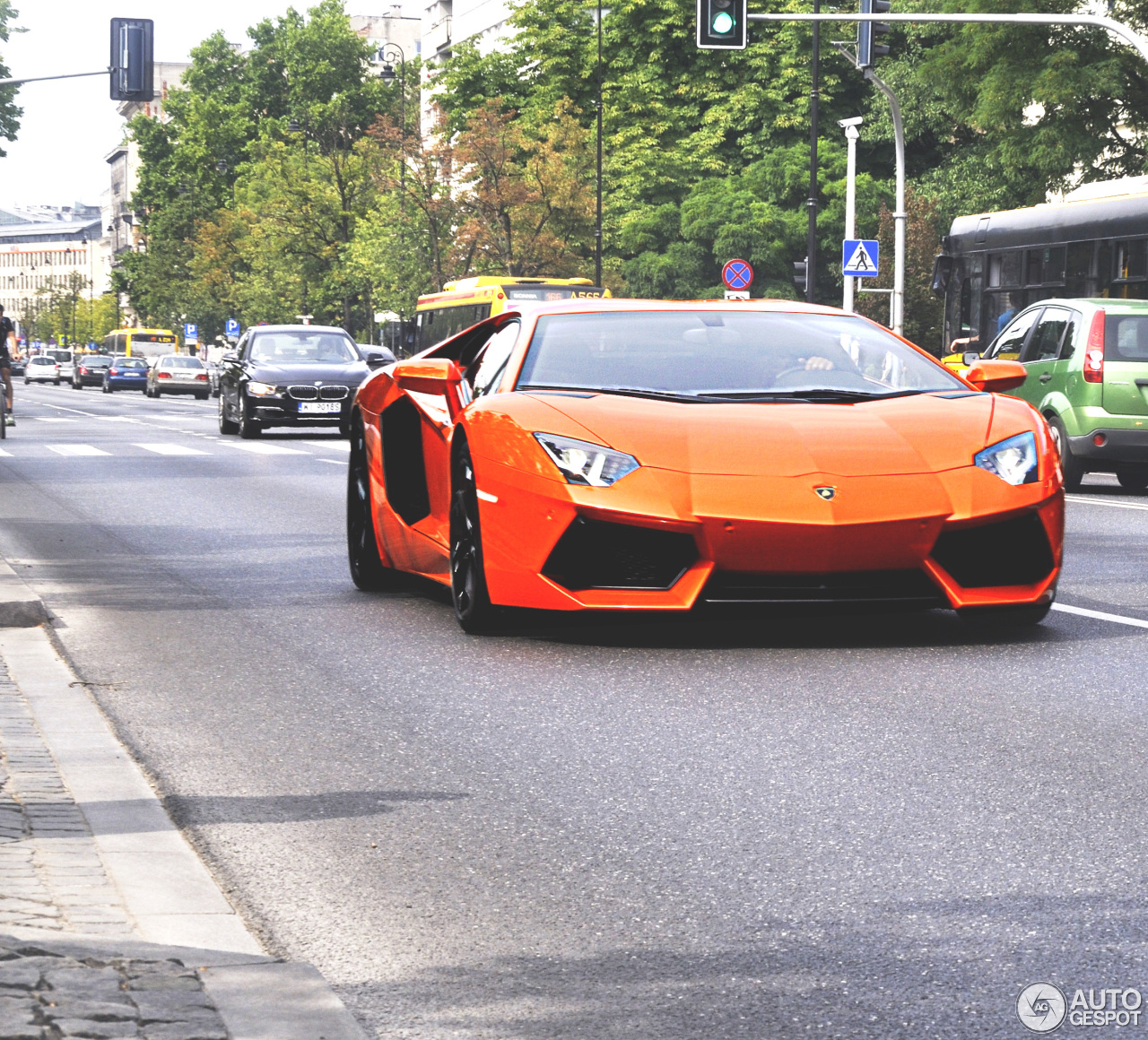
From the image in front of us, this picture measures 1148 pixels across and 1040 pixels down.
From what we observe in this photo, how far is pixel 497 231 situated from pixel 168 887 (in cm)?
6129

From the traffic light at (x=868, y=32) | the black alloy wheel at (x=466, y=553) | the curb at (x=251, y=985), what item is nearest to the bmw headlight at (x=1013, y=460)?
the black alloy wheel at (x=466, y=553)

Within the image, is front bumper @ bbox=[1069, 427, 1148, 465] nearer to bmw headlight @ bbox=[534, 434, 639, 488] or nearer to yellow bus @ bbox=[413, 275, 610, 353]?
bmw headlight @ bbox=[534, 434, 639, 488]

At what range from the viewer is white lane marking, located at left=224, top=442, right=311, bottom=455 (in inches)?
1009

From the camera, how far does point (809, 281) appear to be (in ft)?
138

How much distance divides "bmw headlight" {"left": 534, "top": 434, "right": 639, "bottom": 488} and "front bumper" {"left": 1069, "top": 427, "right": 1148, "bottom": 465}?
12.0m

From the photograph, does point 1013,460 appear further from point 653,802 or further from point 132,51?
point 132,51

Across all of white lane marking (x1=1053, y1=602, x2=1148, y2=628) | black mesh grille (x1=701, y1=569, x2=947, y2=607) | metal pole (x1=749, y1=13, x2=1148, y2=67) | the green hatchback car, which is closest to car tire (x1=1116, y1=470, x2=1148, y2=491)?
the green hatchback car

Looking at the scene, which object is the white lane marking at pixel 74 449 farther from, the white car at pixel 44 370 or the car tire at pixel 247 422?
the white car at pixel 44 370

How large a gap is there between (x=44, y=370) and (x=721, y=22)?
95.4 meters

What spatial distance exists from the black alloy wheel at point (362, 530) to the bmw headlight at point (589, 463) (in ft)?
7.91

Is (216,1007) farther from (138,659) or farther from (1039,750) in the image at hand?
(138,659)

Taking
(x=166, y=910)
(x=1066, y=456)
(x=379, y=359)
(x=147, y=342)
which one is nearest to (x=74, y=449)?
(x=379, y=359)

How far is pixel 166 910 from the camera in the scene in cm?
429

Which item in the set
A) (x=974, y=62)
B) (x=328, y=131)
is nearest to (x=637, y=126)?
(x=974, y=62)
